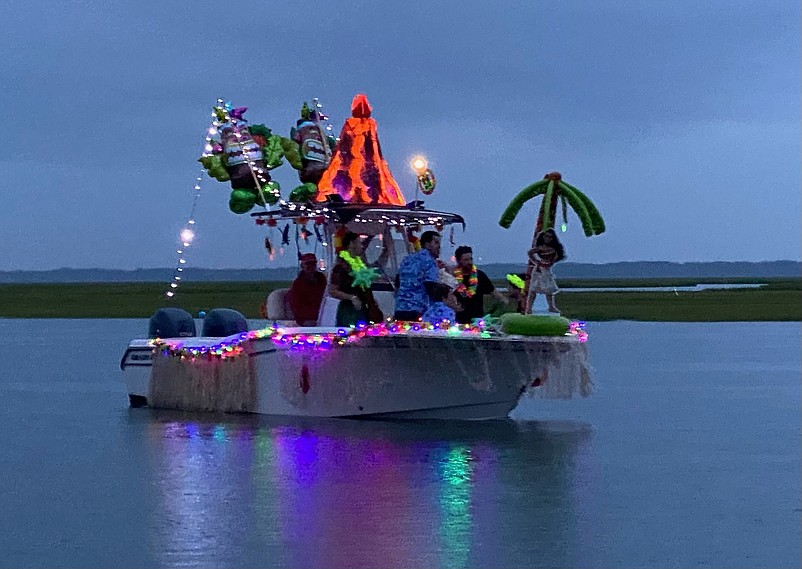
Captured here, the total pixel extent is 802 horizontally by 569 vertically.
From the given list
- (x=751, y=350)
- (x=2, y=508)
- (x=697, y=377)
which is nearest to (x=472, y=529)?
(x=2, y=508)

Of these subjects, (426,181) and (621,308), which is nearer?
(426,181)

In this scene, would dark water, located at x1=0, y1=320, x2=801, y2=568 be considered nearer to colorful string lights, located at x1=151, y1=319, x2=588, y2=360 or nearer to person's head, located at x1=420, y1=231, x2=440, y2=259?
colorful string lights, located at x1=151, y1=319, x2=588, y2=360

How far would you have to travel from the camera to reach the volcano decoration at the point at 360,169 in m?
19.8

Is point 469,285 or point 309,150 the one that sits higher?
point 309,150

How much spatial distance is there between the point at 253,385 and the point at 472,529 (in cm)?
858

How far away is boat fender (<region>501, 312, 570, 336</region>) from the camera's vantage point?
17234 millimetres

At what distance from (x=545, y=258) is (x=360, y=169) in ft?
11.0

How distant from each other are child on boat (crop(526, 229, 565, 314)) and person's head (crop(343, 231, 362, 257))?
2.33 m

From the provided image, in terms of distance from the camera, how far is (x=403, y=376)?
60.1 feet

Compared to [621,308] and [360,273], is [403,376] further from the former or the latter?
[621,308]

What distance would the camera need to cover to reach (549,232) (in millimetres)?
17562

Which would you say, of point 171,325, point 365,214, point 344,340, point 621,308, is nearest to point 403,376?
point 344,340

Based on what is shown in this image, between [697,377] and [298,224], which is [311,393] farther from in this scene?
[697,377]

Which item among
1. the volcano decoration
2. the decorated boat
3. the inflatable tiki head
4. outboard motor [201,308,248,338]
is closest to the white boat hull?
the decorated boat
